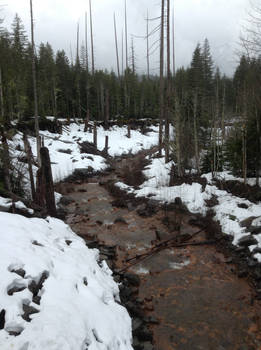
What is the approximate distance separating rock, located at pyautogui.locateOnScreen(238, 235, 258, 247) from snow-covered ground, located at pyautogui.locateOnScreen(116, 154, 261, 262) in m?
0.10

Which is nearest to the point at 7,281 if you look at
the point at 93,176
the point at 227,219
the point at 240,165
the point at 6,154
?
the point at 6,154

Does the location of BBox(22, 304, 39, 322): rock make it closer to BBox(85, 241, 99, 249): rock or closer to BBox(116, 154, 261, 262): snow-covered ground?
BBox(85, 241, 99, 249): rock

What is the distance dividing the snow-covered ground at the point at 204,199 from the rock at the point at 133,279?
120 inches

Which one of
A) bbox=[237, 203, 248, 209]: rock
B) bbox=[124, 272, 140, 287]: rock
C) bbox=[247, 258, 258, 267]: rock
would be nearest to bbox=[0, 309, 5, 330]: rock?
bbox=[124, 272, 140, 287]: rock

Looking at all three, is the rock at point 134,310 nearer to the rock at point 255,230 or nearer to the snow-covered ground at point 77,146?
the rock at point 255,230

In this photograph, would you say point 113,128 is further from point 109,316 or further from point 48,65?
point 109,316

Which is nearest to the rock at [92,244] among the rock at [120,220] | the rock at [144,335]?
the rock at [120,220]

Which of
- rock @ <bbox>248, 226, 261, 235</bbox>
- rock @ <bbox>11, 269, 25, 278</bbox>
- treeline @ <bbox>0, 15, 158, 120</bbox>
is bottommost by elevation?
rock @ <bbox>248, 226, 261, 235</bbox>

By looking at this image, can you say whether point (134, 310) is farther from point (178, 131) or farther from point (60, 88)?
point (60, 88)

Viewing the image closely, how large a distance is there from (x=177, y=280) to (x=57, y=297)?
122 inches

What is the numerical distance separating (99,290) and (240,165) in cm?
734

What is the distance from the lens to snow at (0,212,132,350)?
2.61 meters

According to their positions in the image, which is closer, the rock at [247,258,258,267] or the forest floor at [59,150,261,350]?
the forest floor at [59,150,261,350]

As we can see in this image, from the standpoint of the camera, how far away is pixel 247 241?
19.7 ft
